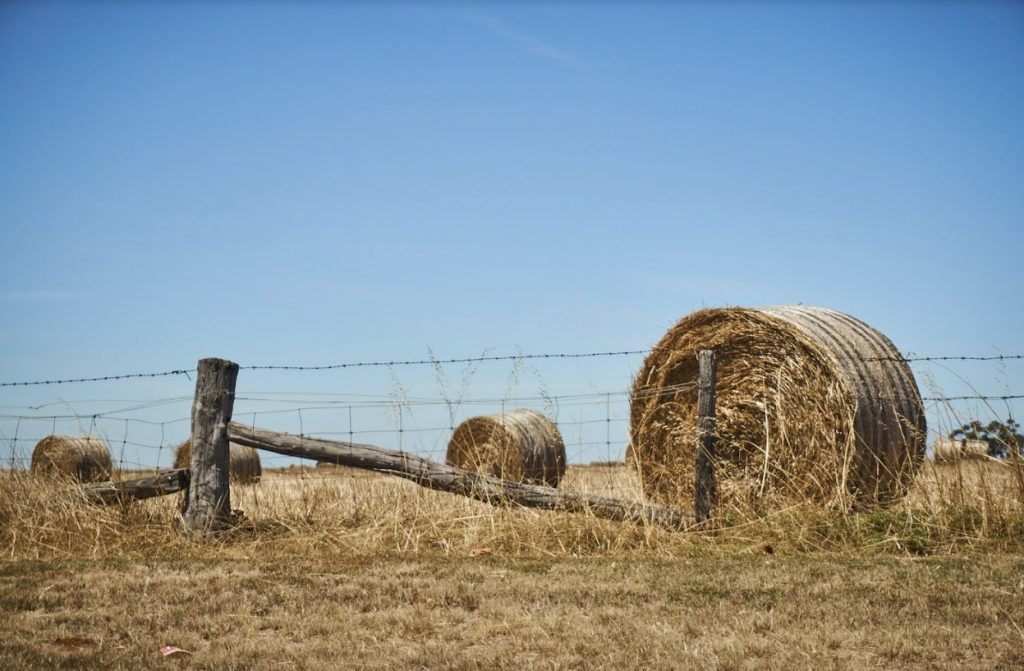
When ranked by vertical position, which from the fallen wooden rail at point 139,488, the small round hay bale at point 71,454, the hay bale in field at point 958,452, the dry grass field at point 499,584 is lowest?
the dry grass field at point 499,584

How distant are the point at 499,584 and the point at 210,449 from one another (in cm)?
349

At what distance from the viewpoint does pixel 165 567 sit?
267 inches

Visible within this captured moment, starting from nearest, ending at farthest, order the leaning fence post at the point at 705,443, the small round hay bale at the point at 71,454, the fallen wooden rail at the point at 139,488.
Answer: the leaning fence post at the point at 705,443
the fallen wooden rail at the point at 139,488
the small round hay bale at the point at 71,454

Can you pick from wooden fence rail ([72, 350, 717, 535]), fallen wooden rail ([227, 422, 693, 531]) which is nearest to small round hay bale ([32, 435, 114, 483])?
wooden fence rail ([72, 350, 717, 535])

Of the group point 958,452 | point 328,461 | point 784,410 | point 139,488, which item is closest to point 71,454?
point 139,488

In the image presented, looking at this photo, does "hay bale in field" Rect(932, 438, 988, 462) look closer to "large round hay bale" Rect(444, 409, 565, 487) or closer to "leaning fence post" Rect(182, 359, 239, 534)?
"leaning fence post" Rect(182, 359, 239, 534)

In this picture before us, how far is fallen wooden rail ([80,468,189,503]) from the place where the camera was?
8.34 metres

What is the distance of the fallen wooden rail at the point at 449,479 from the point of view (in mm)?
7828

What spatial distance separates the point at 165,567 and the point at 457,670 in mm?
3488

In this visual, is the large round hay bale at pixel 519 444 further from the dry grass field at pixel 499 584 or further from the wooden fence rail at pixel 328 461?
the wooden fence rail at pixel 328 461

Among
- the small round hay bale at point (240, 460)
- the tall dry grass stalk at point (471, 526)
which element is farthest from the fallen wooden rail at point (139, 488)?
the small round hay bale at point (240, 460)

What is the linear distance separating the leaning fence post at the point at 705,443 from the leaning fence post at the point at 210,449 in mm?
4032

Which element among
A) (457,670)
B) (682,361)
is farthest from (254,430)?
(457,670)

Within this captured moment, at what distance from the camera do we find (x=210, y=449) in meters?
8.27
